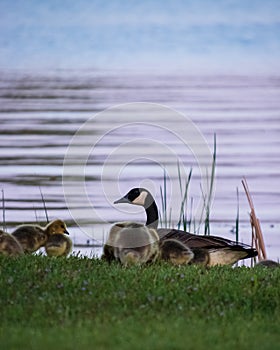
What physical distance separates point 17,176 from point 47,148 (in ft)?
7.30

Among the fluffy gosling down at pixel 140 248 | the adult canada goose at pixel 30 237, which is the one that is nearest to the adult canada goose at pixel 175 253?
the fluffy gosling down at pixel 140 248

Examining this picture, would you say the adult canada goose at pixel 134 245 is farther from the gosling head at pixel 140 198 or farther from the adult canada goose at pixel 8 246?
the gosling head at pixel 140 198

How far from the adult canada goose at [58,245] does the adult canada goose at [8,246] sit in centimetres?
47

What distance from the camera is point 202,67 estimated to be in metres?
38.5

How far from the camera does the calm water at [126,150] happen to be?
1420 centimetres

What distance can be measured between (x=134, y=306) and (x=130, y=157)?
33.2 feet

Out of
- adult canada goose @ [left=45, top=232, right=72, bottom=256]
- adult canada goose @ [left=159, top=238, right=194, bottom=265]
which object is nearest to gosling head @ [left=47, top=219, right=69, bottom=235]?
adult canada goose @ [left=45, top=232, right=72, bottom=256]

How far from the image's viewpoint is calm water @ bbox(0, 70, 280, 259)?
14203mm

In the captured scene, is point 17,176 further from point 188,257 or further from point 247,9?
point 247,9

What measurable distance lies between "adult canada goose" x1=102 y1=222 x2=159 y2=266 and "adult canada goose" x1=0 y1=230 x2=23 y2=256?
71 centimetres

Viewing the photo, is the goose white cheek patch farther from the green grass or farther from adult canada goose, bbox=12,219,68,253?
the green grass

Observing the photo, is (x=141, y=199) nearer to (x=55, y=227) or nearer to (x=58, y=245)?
(x=55, y=227)

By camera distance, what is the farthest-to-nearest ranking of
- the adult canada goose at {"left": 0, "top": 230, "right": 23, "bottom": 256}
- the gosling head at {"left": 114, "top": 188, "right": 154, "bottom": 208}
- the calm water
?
the calm water < the gosling head at {"left": 114, "top": 188, "right": 154, "bottom": 208} < the adult canada goose at {"left": 0, "top": 230, "right": 23, "bottom": 256}

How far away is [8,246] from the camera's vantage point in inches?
359
